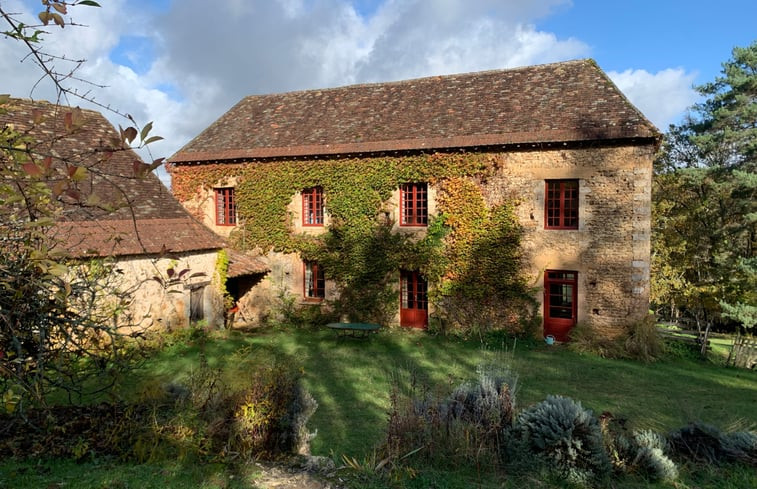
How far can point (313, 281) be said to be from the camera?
18688mm

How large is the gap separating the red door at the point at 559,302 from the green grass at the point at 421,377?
29.8 inches

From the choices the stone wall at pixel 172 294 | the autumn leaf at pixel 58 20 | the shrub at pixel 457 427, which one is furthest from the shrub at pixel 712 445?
the stone wall at pixel 172 294

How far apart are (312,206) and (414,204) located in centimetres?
396

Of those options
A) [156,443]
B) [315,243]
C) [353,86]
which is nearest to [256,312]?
[315,243]

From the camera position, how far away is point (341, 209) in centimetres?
1766

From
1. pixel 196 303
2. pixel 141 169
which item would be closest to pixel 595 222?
pixel 196 303

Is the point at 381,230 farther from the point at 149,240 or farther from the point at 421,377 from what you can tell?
the point at 149,240

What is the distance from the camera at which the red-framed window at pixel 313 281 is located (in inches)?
731

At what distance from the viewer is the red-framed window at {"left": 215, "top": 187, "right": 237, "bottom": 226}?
64.1 ft

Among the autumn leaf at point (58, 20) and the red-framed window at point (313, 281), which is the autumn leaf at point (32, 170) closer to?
the autumn leaf at point (58, 20)

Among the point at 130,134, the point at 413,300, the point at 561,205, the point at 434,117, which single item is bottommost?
the point at 413,300

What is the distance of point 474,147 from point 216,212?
33.9 ft

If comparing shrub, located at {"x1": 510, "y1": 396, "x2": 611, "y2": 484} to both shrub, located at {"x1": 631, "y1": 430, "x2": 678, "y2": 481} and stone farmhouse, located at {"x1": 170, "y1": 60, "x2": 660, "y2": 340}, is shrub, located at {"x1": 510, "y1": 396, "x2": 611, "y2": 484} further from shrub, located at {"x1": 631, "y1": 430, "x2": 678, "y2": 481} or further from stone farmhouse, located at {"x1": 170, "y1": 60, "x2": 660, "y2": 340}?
stone farmhouse, located at {"x1": 170, "y1": 60, "x2": 660, "y2": 340}

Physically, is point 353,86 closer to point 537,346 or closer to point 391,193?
point 391,193
